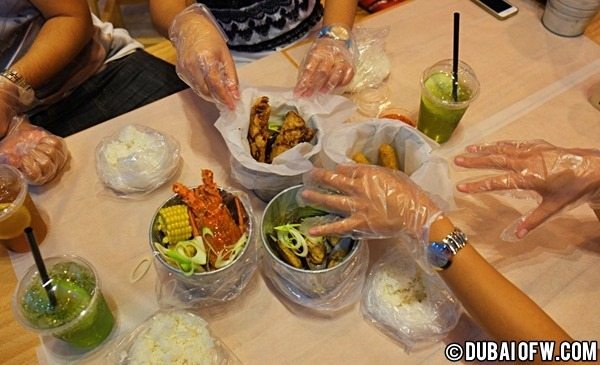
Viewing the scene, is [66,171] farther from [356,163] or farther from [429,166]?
[429,166]

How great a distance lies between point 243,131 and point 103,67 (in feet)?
2.74

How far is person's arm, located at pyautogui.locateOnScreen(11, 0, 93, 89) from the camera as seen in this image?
1349 millimetres

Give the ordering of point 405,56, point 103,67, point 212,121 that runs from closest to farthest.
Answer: point 212,121 → point 405,56 → point 103,67

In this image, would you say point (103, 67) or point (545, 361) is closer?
point (545, 361)

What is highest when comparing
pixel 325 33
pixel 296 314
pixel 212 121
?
pixel 325 33

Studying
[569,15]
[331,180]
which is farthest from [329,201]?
[569,15]

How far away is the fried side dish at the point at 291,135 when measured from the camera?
105cm

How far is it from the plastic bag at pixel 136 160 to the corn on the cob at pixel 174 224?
0.66ft

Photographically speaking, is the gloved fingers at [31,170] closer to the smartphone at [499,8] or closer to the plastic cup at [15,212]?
the plastic cup at [15,212]

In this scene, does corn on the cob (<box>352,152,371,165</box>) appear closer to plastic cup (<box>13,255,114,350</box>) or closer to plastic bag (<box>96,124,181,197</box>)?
plastic bag (<box>96,124,181,197</box>)

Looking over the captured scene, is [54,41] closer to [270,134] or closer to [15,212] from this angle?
[15,212]

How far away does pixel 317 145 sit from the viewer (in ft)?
3.38

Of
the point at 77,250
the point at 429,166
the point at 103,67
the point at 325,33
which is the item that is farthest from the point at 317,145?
the point at 103,67

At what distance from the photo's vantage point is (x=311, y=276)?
0.87 metres
